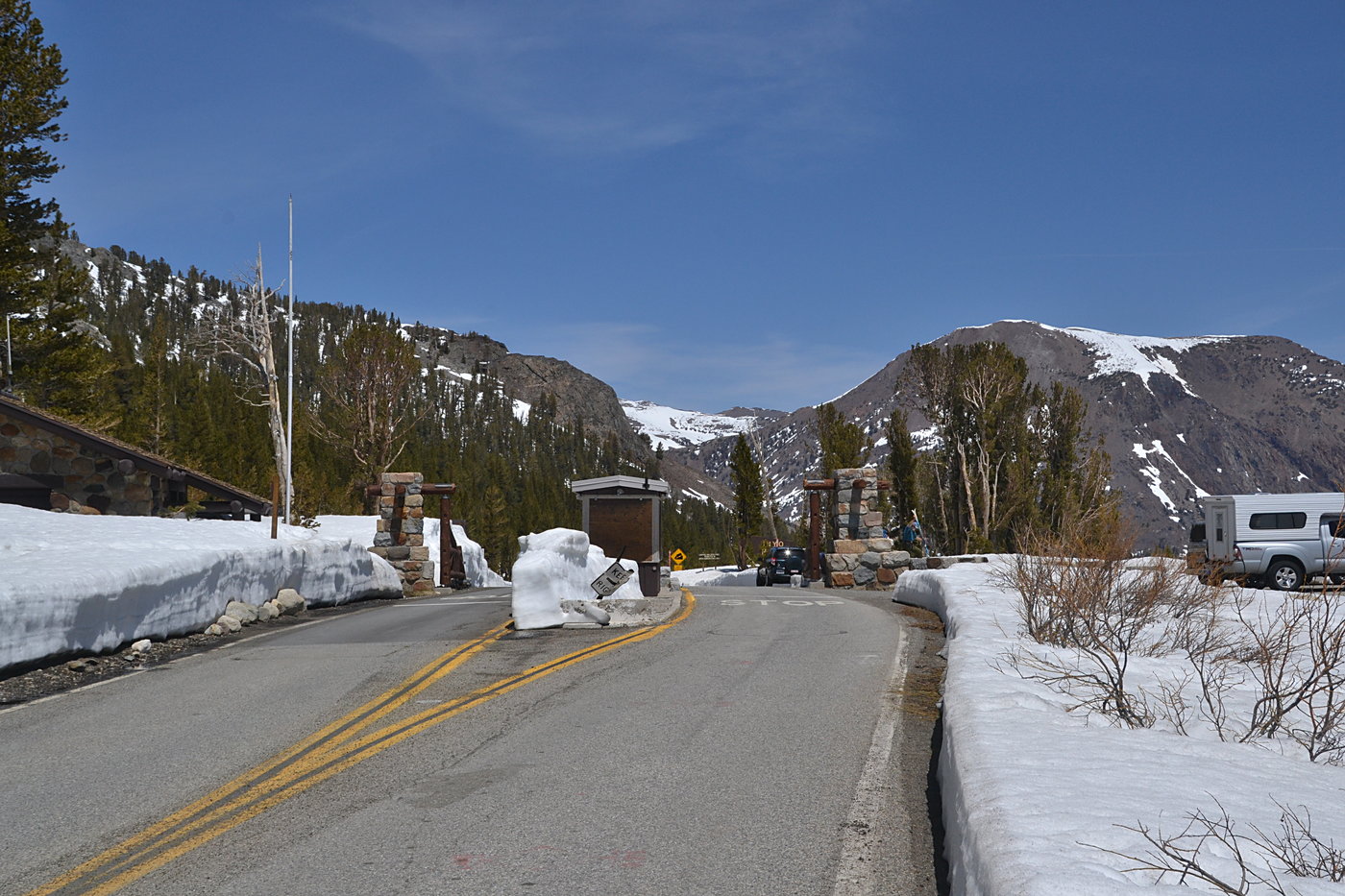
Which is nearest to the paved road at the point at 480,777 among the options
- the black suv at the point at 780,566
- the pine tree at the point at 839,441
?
the black suv at the point at 780,566

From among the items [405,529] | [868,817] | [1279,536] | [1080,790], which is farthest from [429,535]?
[1080,790]

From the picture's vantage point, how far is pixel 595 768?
654 centimetres

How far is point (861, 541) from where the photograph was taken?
29656 mm

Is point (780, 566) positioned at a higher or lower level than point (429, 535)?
lower

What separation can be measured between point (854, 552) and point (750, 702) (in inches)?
837

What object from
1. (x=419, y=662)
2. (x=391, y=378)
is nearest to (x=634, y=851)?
(x=419, y=662)

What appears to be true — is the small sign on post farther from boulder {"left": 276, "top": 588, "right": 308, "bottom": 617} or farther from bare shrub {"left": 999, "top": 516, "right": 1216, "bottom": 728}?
bare shrub {"left": 999, "top": 516, "right": 1216, "bottom": 728}

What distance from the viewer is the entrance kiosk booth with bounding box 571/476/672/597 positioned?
22.7m

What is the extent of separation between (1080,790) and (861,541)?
2519cm

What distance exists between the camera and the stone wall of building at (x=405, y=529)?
2847cm

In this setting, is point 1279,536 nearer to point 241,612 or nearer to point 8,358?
point 241,612

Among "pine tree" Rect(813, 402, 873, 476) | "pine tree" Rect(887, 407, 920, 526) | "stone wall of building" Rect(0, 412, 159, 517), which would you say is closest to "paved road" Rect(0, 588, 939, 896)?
"stone wall of building" Rect(0, 412, 159, 517)

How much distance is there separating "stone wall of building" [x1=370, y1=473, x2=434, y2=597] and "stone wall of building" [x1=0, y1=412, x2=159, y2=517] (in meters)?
5.68

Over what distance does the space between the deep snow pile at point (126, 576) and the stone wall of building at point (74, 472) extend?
6097 millimetres
